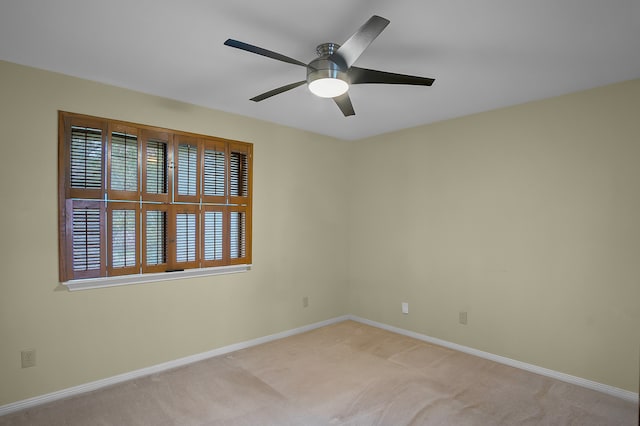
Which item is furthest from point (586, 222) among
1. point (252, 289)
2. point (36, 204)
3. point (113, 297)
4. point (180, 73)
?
point (36, 204)

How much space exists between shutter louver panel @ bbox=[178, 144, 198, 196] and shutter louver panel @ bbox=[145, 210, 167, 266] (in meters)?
0.30

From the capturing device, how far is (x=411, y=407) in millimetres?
2650

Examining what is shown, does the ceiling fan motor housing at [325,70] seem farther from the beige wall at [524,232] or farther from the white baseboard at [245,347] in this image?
the white baseboard at [245,347]

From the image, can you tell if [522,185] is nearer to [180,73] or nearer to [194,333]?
[180,73]

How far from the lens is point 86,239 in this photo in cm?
289

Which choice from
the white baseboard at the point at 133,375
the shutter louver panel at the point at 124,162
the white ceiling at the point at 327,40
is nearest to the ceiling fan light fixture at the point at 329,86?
the white ceiling at the point at 327,40

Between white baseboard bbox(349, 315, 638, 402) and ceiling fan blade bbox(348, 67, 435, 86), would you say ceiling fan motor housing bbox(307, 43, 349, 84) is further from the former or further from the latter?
white baseboard bbox(349, 315, 638, 402)

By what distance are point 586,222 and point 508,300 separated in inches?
38.6

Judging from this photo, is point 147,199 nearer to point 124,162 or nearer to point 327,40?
point 124,162

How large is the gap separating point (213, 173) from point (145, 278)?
1.19 metres

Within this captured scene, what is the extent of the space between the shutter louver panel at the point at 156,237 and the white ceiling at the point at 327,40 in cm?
111

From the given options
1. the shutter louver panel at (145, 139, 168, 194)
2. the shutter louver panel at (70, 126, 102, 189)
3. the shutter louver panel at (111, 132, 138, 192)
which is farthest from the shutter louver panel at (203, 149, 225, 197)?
the shutter louver panel at (70, 126, 102, 189)

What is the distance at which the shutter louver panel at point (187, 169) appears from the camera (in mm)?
3408

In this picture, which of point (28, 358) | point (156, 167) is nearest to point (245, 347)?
point (28, 358)
